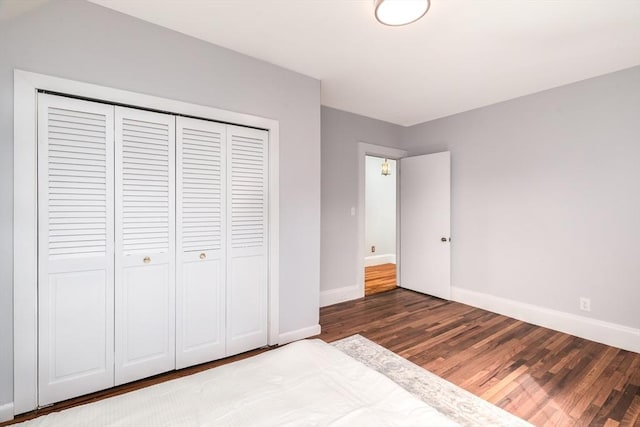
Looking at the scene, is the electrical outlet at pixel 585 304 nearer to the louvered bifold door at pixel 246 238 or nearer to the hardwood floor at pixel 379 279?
the hardwood floor at pixel 379 279

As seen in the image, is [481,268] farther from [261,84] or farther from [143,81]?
[143,81]

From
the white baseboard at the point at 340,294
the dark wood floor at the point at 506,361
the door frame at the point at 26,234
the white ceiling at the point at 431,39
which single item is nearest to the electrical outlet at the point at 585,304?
the dark wood floor at the point at 506,361

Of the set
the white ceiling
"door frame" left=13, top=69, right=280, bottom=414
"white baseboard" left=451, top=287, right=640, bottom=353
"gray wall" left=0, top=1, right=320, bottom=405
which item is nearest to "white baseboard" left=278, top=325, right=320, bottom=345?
"gray wall" left=0, top=1, right=320, bottom=405

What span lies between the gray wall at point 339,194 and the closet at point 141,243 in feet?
4.38

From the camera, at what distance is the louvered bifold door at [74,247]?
5.80 feet

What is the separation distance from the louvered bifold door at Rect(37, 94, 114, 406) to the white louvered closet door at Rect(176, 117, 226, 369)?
0.44 meters

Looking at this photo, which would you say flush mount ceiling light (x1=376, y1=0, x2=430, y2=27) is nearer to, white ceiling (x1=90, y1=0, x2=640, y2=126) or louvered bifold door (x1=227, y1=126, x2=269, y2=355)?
white ceiling (x1=90, y1=0, x2=640, y2=126)

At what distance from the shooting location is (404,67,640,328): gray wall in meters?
2.67

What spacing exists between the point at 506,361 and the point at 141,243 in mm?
3035

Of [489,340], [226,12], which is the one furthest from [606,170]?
[226,12]

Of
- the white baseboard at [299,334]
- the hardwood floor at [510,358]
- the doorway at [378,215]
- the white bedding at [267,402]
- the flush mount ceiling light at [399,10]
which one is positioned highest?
the flush mount ceiling light at [399,10]

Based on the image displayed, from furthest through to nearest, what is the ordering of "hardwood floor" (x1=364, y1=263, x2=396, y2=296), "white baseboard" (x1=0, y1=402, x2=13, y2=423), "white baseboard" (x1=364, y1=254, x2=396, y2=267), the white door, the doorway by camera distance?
the doorway < "white baseboard" (x1=364, y1=254, x2=396, y2=267) < "hardwood floor" (x1=364, y1=263, x2=396, y2=296) < the white door < "white baseboard" (x1=0, y1=402, x2=13, y2=423)

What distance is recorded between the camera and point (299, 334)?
2.79 metres

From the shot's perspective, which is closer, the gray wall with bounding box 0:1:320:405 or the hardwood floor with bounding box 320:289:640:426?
the gray wall with bounding box 0:1:320:405
